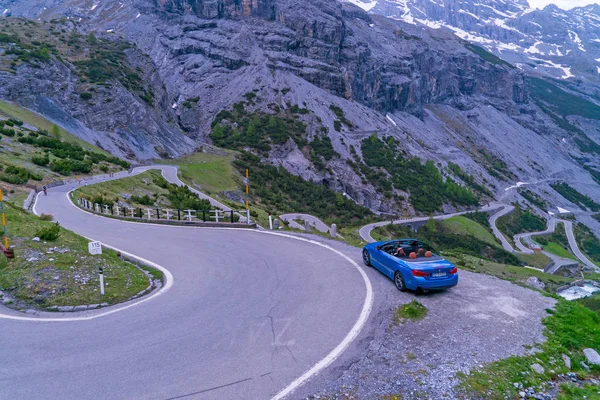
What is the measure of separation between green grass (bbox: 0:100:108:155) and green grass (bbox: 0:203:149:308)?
4293 centimetres

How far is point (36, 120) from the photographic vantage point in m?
49.7

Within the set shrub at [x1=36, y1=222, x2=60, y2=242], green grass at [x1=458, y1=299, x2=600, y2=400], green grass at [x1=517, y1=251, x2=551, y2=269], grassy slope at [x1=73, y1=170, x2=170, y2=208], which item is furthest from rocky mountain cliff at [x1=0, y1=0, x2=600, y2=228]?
green grass at [x1=458, y1=299, x2=600, y2=400]

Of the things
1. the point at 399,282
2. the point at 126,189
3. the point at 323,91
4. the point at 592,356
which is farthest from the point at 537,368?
the point at 323,91

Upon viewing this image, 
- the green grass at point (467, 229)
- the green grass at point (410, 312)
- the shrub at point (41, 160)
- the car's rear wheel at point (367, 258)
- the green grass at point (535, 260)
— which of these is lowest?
the green grass at point (535, 260)

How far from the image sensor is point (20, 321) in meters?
7.65

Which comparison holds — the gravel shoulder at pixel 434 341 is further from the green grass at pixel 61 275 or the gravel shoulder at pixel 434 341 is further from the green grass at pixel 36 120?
the green grass at pixel 36 120

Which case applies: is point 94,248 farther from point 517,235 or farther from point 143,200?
point 517,235

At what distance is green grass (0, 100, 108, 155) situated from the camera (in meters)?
46.9

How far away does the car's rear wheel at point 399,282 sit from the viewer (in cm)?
995

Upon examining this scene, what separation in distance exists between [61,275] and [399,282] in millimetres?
8783

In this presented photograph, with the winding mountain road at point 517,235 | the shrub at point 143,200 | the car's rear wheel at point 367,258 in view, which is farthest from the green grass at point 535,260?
the car's rear wheel at point 367,258

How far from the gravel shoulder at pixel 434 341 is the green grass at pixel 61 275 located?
5.92m

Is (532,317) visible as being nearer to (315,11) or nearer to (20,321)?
(20,321)

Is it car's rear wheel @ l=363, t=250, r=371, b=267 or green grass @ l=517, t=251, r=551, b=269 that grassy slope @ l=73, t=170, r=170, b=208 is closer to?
car's rear wheel @ l=363, t=250, r=371, b=267
